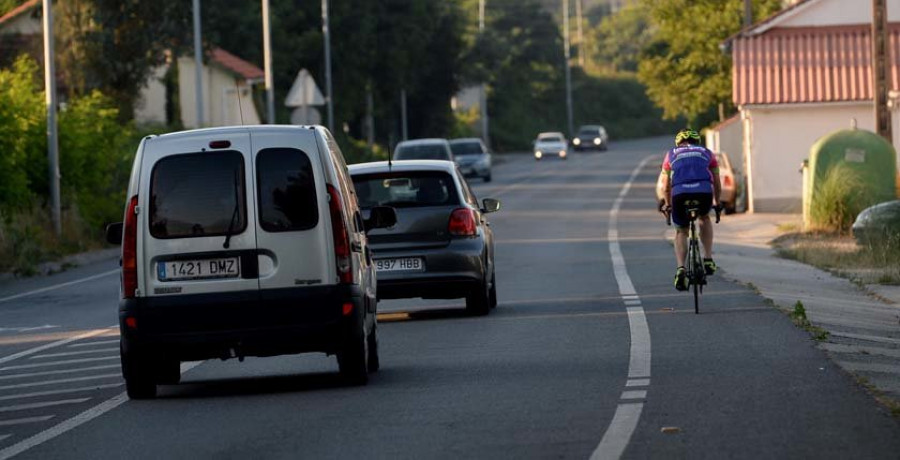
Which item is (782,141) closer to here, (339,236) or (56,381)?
(56,381)

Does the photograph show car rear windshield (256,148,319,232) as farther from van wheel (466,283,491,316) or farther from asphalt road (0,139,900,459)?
van wheel (466,283,491,316)

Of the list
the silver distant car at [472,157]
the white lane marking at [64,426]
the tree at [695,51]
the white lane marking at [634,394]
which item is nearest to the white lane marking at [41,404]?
the white lane marking at [64,426]

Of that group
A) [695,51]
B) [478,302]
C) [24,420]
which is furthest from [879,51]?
[695,51]

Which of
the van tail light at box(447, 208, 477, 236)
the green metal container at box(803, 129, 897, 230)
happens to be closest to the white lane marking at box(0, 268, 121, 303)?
the van tail light at box(447, 208, 477, 236)

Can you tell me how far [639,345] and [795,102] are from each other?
87.1 feet

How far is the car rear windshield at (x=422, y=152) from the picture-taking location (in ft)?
152

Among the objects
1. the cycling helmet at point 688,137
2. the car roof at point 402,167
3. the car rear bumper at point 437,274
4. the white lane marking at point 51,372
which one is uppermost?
the cycling helmet at point 688,137

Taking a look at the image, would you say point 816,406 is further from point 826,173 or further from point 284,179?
point 826,173

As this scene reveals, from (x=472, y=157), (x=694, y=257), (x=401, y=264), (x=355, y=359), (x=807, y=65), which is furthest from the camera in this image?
(x=472, y=157)

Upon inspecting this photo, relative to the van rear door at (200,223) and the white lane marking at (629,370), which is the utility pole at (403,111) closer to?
the white lane marking at (629,370)

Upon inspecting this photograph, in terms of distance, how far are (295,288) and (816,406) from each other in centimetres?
350

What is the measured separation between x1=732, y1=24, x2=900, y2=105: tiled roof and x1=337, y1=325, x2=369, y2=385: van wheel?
28.7 m

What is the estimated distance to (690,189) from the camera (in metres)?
17.3

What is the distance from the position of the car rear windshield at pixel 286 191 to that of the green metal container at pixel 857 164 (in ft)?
66.2
